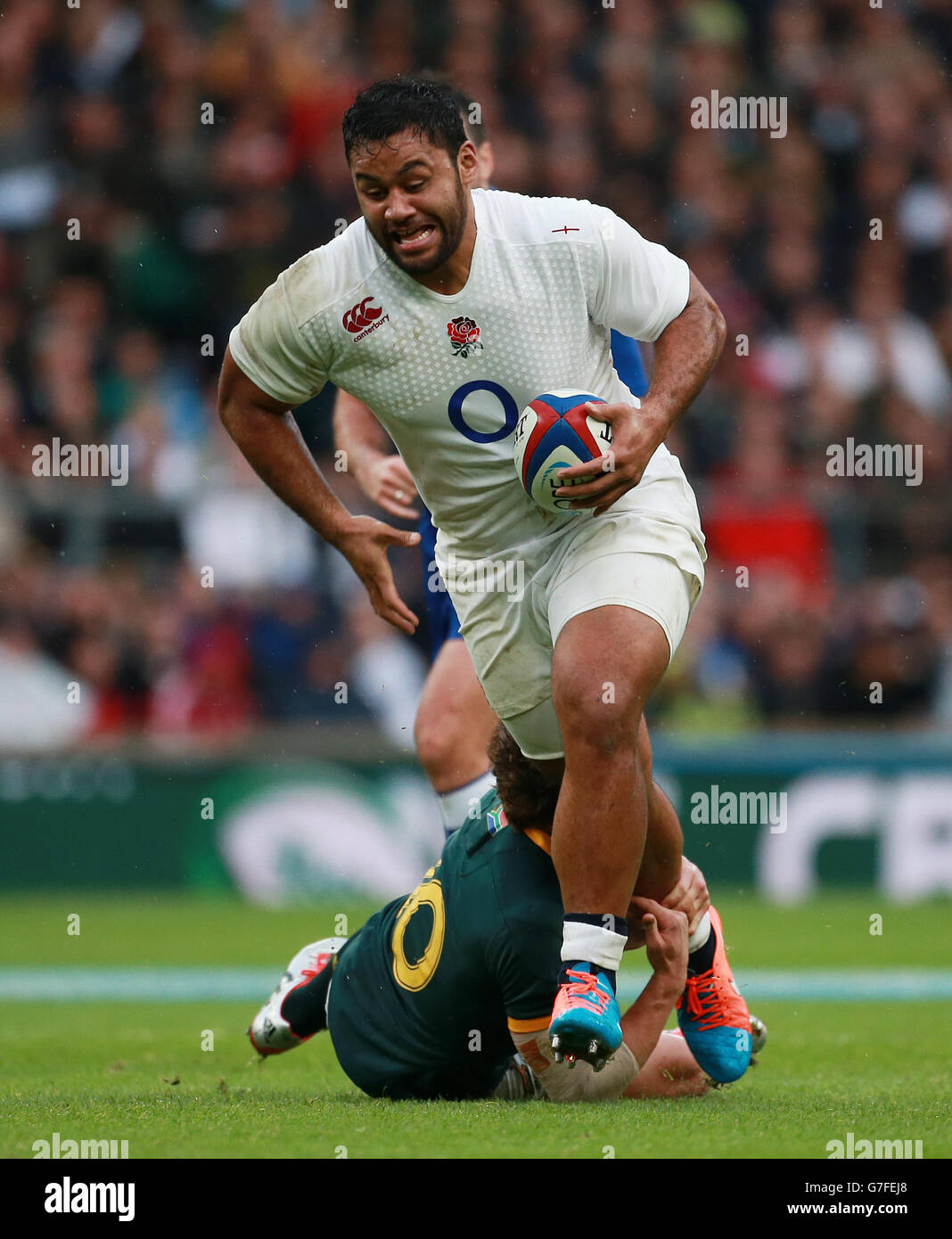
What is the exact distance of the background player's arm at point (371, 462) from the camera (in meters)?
5.73

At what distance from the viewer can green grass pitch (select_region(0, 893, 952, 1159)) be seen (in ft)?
12.1

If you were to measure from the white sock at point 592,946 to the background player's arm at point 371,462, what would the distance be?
1815 mm

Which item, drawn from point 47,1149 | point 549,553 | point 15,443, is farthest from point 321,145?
point 47,1149

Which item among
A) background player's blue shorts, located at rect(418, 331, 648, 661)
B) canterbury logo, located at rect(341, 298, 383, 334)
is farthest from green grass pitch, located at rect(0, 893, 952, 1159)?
canterbury logo, located at rect(341, 298, 383, 334)

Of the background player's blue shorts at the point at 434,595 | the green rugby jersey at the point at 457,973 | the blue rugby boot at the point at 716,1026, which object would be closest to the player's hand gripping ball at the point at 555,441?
the green rugby jersey at the point at 457,973

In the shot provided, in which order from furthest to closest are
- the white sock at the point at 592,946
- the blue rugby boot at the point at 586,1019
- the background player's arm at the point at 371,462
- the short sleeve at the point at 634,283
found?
the background player's arm at the point at 371,462, the short sleeve at the point at 634,283, the white sock at the point at 592,946, the blue rugby boot at the point at 586,1019

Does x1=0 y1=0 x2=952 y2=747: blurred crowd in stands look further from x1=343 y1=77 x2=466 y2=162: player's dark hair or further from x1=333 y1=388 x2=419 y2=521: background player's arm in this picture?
x1=343 y1=77 x2=466 y2=162: player's dark hair

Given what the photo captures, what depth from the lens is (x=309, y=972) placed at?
4926 millimetres

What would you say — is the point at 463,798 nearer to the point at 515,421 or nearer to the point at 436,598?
the point at 436,598

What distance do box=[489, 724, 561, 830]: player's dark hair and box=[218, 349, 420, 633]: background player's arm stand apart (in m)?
0.49

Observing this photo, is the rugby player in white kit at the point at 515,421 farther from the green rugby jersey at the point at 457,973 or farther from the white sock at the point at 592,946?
the green rugby jersey at the point at 457,973

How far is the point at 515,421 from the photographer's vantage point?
4582 millimetres

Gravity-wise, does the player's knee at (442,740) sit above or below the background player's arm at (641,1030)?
above

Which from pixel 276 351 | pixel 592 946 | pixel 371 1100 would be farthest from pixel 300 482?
pixel 371 1100
